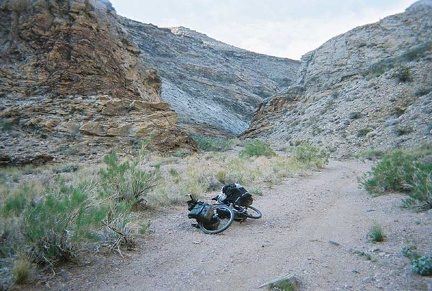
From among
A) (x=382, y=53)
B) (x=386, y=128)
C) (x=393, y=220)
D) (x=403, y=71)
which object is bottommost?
(x=393, y=220)

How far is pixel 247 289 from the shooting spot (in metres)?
3.04

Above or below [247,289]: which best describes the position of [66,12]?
above

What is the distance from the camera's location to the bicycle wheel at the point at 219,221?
4.95 metres

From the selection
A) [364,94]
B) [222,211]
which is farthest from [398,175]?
[364,94]

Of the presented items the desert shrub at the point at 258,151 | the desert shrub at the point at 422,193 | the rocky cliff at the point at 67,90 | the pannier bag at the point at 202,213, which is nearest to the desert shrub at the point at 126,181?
the pannier bag at the point at 202,213

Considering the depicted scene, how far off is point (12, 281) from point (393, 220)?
5009 mm

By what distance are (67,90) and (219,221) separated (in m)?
15.7

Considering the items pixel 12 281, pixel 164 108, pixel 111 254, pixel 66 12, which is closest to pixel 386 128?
pixel 164 108

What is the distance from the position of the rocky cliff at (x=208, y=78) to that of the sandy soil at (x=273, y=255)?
29.9 m

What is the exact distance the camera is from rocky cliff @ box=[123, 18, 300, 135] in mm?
41812

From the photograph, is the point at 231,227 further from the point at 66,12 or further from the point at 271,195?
the point at 66,12

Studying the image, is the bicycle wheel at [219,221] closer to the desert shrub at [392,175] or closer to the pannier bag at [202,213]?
the pannier bag at [202,213]

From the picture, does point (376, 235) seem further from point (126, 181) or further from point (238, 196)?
point (126, 181)

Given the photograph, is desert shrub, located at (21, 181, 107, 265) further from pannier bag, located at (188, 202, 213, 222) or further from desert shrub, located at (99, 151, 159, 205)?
desert shrub, located at (99, 151, 159, 205)
